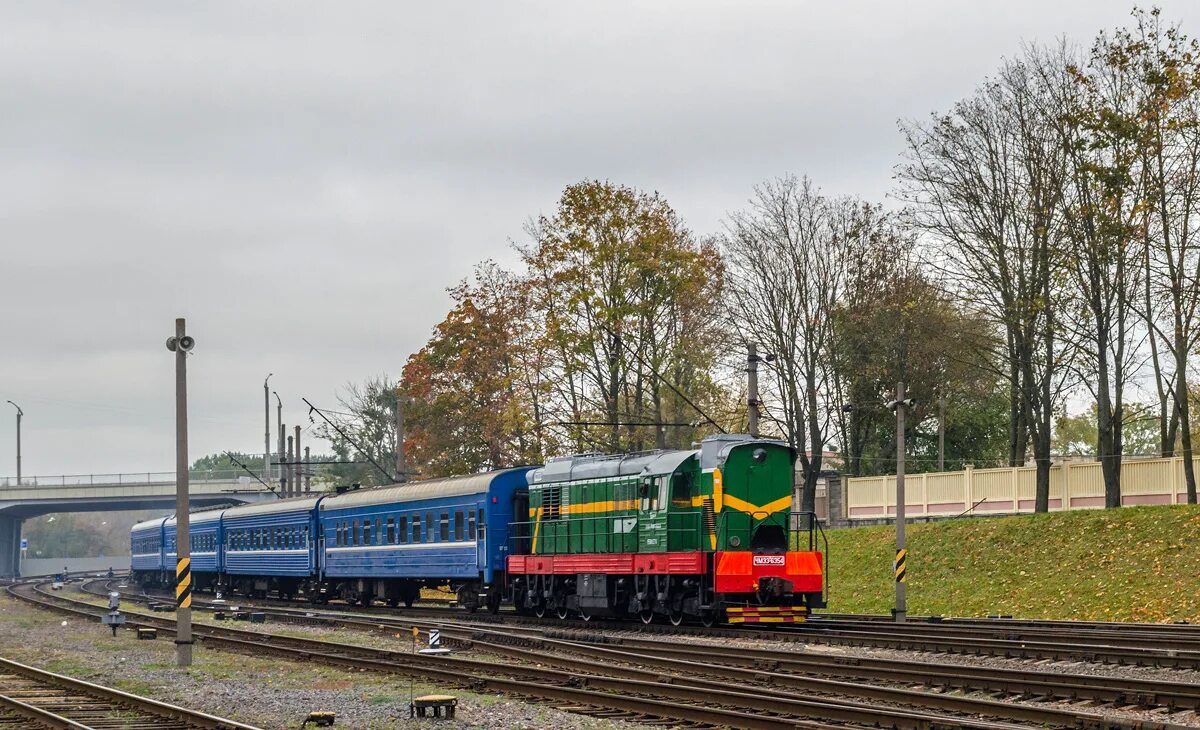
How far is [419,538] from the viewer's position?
128ft

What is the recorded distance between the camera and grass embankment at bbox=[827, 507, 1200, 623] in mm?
33500

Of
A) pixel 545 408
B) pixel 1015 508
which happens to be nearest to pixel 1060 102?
pixel 1015 508

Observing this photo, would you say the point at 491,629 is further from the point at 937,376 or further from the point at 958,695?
the point at 937,376

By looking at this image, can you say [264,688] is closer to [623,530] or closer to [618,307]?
[623,530]

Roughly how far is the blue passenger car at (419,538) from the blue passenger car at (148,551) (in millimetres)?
24120

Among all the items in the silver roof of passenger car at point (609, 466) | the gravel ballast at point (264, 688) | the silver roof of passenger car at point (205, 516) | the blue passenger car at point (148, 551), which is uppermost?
the silver roof of passenger car at point (609, 466)

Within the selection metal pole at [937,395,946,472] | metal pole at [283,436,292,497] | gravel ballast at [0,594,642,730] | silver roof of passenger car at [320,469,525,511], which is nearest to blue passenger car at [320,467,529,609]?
silver roof of passenger car at [320,469,525,511]

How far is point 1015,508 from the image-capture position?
47000mm

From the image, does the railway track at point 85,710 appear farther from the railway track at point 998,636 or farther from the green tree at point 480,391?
the green tree at point 480,391

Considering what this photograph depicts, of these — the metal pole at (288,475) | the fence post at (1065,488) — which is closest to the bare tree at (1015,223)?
the fence post at (1065,488)

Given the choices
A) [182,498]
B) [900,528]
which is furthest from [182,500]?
[900,528]

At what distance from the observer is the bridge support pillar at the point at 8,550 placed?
115m

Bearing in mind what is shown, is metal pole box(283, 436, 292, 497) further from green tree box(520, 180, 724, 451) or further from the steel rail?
the steel rail

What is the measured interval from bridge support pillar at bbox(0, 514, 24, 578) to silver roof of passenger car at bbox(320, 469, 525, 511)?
78.9m
